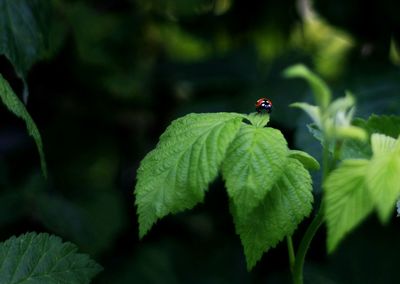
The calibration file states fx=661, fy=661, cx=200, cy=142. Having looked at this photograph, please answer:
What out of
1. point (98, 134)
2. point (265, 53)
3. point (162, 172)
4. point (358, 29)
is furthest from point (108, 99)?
point (162, 172)

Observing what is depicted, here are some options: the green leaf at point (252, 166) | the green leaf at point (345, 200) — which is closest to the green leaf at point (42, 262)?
the green leaf at point (252, 166)

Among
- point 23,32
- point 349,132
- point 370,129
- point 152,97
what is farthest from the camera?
point 152,97

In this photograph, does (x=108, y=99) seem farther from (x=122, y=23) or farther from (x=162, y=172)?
(x=162, y=172)

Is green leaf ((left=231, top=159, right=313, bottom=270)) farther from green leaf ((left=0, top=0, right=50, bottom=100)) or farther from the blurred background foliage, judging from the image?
the blurred background foliage

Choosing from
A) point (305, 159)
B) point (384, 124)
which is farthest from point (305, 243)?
point (384, 124)

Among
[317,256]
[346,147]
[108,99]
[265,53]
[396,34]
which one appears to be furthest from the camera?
Answer: [265,53]

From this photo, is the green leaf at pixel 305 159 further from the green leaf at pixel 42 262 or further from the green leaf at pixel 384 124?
the green leaf at pixel 42 262

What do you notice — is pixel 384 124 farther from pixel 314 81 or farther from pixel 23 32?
pixel 23 32
